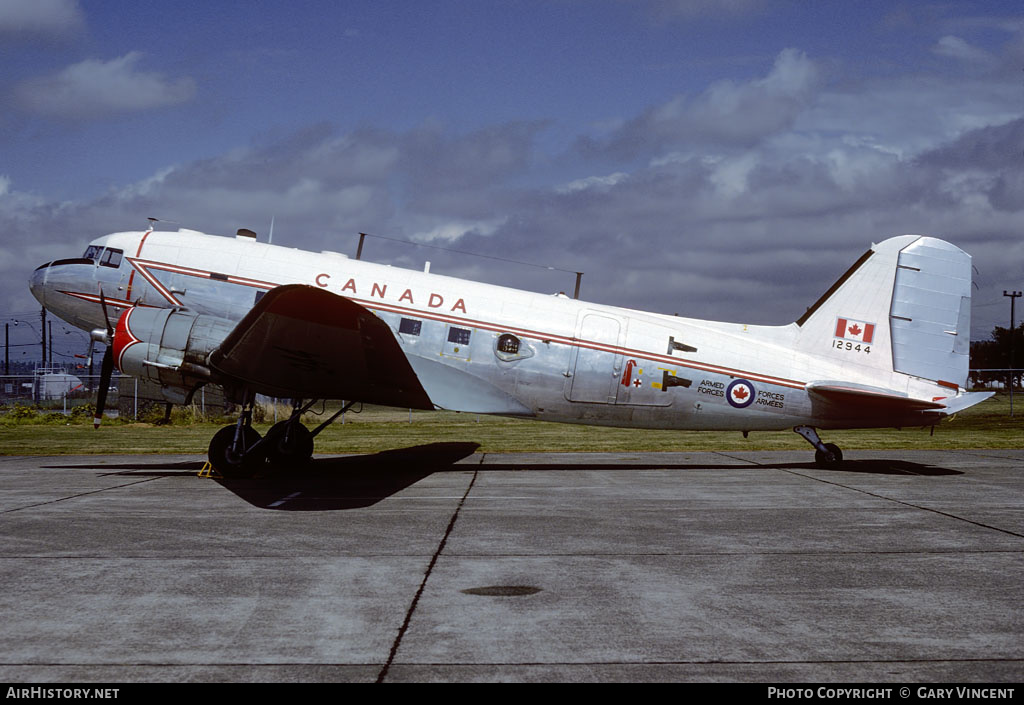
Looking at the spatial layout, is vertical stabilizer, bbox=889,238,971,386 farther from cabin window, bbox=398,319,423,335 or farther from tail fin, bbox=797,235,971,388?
cabin window, bbox=398,319,423,335

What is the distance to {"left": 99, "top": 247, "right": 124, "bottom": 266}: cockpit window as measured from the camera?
55.0 feet

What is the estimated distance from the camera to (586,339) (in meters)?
16.6

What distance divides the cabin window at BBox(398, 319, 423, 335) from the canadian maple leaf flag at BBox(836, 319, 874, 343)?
28.0 feet

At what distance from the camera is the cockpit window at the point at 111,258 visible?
1677 cm

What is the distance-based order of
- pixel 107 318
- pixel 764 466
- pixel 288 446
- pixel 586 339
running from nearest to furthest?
pixel 107 318
pixel 586 339
pixel 288 446
pixel 764 466

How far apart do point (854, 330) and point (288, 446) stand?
12.0 meters

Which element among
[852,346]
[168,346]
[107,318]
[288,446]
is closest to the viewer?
[168,346]

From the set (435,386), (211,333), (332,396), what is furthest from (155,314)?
(435,386)

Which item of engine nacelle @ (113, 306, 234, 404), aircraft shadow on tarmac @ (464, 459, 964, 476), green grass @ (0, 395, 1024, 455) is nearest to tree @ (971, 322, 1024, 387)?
green grass @ (0, 395, 1024, 455)

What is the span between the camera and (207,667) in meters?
5.26

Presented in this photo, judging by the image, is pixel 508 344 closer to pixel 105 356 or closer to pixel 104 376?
pixel 105 356

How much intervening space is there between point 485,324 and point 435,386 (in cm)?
→ 159

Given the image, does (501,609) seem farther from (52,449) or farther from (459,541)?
(52,449)

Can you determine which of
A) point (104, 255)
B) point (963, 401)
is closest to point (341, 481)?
point (104, 255)
